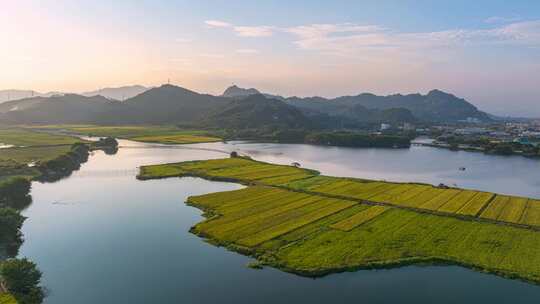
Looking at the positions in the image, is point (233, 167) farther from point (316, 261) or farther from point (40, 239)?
point (316, 261)

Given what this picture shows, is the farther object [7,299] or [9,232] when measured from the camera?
[9,232]

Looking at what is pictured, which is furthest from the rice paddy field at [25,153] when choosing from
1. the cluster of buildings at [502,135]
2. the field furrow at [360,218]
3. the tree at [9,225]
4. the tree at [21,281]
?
the cluster of buildings at [502,135]

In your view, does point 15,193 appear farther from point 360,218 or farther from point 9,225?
point 360,218

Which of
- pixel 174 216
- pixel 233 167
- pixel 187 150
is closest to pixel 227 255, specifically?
pixel 174 216

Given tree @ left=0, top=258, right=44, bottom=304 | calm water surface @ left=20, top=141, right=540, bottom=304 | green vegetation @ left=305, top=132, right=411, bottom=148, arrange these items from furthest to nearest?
1. green vegetation @ left=305, top=132, right=411, bottom=148
2. calm water surface @ left=20, top=141, right=540, bottom=304
3. tree @ left=0, top=258, right=44, bottom=304

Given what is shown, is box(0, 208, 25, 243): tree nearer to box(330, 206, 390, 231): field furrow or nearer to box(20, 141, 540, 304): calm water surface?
box(20, 141, 540, 304): calm water surface

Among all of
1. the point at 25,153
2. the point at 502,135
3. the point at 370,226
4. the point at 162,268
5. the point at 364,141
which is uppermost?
the point at 502,135

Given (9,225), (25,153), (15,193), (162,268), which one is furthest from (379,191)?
(25,153)

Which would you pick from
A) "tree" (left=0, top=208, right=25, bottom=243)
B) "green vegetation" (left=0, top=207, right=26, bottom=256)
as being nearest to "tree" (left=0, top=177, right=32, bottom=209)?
"tree" (left=0, top=208, right=25, bottom=243)
